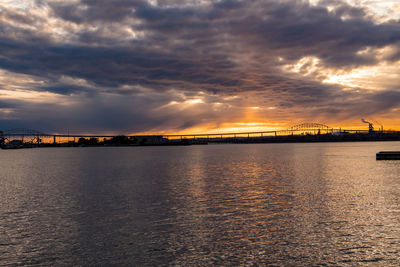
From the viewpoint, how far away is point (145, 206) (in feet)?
94.8

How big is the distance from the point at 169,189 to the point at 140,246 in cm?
2159

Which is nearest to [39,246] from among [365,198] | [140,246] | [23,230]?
[23,230]

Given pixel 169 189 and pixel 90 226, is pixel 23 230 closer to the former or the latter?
pixel 90 226

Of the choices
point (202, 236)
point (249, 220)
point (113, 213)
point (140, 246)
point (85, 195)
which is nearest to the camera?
point (140, 246)

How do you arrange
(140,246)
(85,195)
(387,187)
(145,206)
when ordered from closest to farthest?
1. (140,246)
2. (145,206)
3. (85,195)
4. (387,187)

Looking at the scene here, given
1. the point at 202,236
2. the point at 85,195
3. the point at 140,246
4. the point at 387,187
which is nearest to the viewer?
the point at 140,246

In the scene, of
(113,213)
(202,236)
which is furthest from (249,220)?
(113,213)

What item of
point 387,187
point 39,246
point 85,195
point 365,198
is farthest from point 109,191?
point 387,187

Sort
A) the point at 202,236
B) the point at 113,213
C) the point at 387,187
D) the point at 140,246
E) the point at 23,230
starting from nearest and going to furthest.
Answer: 1. the point at 140,246
2. the point at 202,236
3. the point at 23,230
4. the point at 113,213
5. the point at 387,187

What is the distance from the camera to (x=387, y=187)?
38656mm

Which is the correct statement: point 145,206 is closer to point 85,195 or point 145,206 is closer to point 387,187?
point 85,195

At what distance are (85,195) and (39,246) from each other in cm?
1813

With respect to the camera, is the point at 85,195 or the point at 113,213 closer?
the point at 113,213

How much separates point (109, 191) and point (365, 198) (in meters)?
26.9
